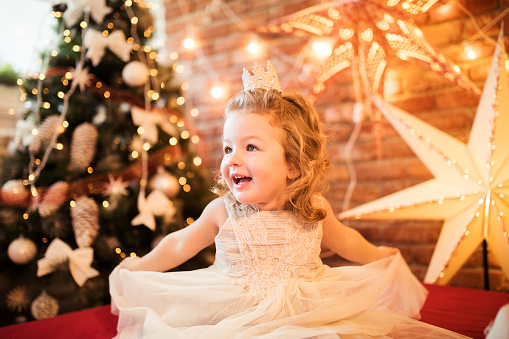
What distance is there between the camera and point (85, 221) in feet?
5.15

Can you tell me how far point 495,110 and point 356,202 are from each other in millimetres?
781

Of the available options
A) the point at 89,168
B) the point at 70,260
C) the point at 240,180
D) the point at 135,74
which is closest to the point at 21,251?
the point at 70,260

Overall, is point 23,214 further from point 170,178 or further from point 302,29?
point 302,29

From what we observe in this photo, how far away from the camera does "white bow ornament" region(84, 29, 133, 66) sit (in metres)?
1.65

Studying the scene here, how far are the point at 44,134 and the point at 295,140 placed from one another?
1026 mm

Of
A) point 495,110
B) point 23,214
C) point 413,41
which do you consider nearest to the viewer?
point 495,110

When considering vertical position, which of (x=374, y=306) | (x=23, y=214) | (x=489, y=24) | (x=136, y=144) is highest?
(x=489, y=24)

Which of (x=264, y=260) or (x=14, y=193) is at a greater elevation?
(x=14, y=193)

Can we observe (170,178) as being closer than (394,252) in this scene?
No

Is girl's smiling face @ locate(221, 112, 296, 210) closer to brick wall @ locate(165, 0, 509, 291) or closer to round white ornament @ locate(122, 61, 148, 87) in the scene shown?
brick wall @ locate(165, 0, 509, 291)

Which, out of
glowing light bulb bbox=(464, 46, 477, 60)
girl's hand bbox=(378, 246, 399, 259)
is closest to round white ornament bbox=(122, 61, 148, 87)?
girl's hand bbox=(378, 246, 399, 259)

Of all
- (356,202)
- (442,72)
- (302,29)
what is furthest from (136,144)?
(442,72)

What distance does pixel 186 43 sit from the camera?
2.27 m

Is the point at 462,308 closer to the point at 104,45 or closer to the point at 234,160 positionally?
the point at 234,160
